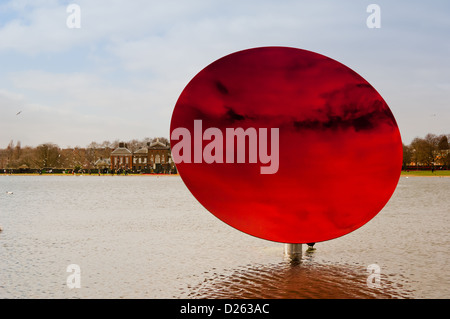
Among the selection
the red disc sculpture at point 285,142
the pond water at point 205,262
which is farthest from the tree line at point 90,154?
the red disc sculpture at point 285,142

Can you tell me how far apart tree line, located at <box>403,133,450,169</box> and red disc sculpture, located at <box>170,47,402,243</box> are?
329 feet

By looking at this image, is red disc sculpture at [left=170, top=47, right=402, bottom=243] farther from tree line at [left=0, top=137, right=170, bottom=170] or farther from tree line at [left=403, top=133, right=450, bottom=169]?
tree line at [left=0, top=137, right=170, bottom=170]

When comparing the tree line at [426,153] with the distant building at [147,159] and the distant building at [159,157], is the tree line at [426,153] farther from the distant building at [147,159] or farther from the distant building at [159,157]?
the distant building at [159,157]

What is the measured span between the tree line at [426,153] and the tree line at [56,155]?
6083 cm

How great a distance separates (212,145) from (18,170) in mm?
131964

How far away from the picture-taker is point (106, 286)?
7.89 metres

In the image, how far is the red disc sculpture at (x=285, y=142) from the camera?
756cm

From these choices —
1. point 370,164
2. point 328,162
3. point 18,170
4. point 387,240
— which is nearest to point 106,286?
point 328,162

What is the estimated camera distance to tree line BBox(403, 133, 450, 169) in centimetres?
10194

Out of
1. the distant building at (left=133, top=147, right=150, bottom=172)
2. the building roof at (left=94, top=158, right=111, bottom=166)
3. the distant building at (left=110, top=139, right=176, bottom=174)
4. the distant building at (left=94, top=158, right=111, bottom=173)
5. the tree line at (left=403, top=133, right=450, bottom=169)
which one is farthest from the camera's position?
the building roof at (left=94, top=158, right=111, bottom=166)

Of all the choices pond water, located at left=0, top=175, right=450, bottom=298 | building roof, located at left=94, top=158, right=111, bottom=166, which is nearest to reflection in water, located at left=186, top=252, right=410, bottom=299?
pond water, located at left=0, top=175, right=450, bottom=298

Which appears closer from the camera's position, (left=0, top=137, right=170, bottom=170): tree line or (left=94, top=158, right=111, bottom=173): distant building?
(left=0, top=137, right=170, bottom=170): tree line

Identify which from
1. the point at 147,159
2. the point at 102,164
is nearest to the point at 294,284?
the point at 147,159

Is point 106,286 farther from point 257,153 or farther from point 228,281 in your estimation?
point 257,153
